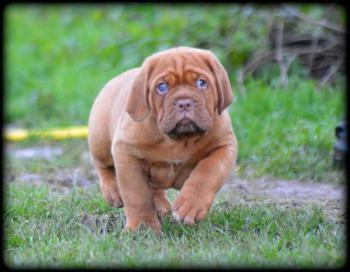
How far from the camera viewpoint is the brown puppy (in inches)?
181

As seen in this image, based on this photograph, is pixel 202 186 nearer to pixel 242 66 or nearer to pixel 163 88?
pixel 163 88

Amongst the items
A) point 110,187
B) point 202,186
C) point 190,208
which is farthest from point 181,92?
point 110,187

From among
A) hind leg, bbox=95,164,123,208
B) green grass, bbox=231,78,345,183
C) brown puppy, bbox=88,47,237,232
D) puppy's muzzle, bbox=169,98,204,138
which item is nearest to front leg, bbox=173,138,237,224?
brown puppy, bbox=88,47,237,232

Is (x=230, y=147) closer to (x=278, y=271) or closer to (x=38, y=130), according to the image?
(x=278, y=271)

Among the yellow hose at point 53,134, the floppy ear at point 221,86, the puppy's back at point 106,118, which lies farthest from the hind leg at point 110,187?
the yellow hose at point 53,134

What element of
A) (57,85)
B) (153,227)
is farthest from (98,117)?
(57,85)

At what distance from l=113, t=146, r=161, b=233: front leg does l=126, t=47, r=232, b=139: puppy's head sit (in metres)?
0.29

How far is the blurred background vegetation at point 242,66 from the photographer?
7.18 m

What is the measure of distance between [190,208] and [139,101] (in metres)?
0.72

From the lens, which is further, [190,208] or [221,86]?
[221,86]

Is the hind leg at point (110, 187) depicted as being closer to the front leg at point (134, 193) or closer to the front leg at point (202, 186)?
the front leg at point (134, 193)

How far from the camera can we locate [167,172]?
4.93 m

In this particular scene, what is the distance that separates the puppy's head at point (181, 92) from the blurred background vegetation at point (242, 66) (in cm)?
198

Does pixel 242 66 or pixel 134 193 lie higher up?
pixel 134 193
